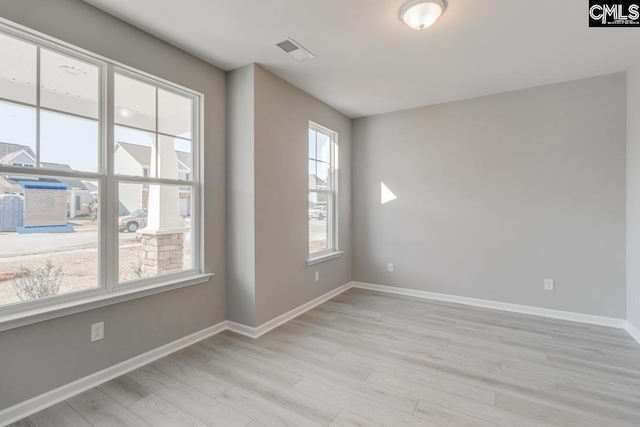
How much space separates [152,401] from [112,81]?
2309 mm

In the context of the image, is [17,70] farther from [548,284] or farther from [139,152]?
[548,284]

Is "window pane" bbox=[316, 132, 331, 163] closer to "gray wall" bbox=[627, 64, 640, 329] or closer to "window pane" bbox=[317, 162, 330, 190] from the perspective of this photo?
"window pane" bbox=[317, 162, 330, 190]

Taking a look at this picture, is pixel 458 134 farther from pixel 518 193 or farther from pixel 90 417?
pixel 90 417

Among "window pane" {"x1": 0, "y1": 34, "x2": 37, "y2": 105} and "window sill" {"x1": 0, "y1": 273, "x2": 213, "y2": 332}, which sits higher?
"window pane" {"x1": 0, "y1": 34, "x2": 37, "y2": 105}

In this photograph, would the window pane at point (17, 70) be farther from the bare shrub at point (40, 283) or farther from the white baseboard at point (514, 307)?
the white baseboard at point (514, 307)

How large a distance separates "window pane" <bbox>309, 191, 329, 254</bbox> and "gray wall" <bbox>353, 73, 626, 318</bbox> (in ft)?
2.38

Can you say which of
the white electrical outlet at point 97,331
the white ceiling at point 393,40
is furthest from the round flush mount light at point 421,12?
the white electrical outlet at point 97,331

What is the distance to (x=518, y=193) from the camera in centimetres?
362

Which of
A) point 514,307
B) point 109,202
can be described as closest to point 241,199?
point 109,202

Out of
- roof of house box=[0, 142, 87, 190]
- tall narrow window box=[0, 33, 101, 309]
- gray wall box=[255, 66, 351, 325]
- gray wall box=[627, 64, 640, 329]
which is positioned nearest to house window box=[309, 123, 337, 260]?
gray wall box=[255, 66, 351, 325]

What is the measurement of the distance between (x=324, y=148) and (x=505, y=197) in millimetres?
2449

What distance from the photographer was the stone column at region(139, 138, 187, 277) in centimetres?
254

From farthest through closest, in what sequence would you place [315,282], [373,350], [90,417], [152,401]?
1. [315,282]
2. [373,350]
3. [152,401]
4. [90,417]

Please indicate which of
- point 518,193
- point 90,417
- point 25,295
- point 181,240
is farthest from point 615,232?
point 25,295
